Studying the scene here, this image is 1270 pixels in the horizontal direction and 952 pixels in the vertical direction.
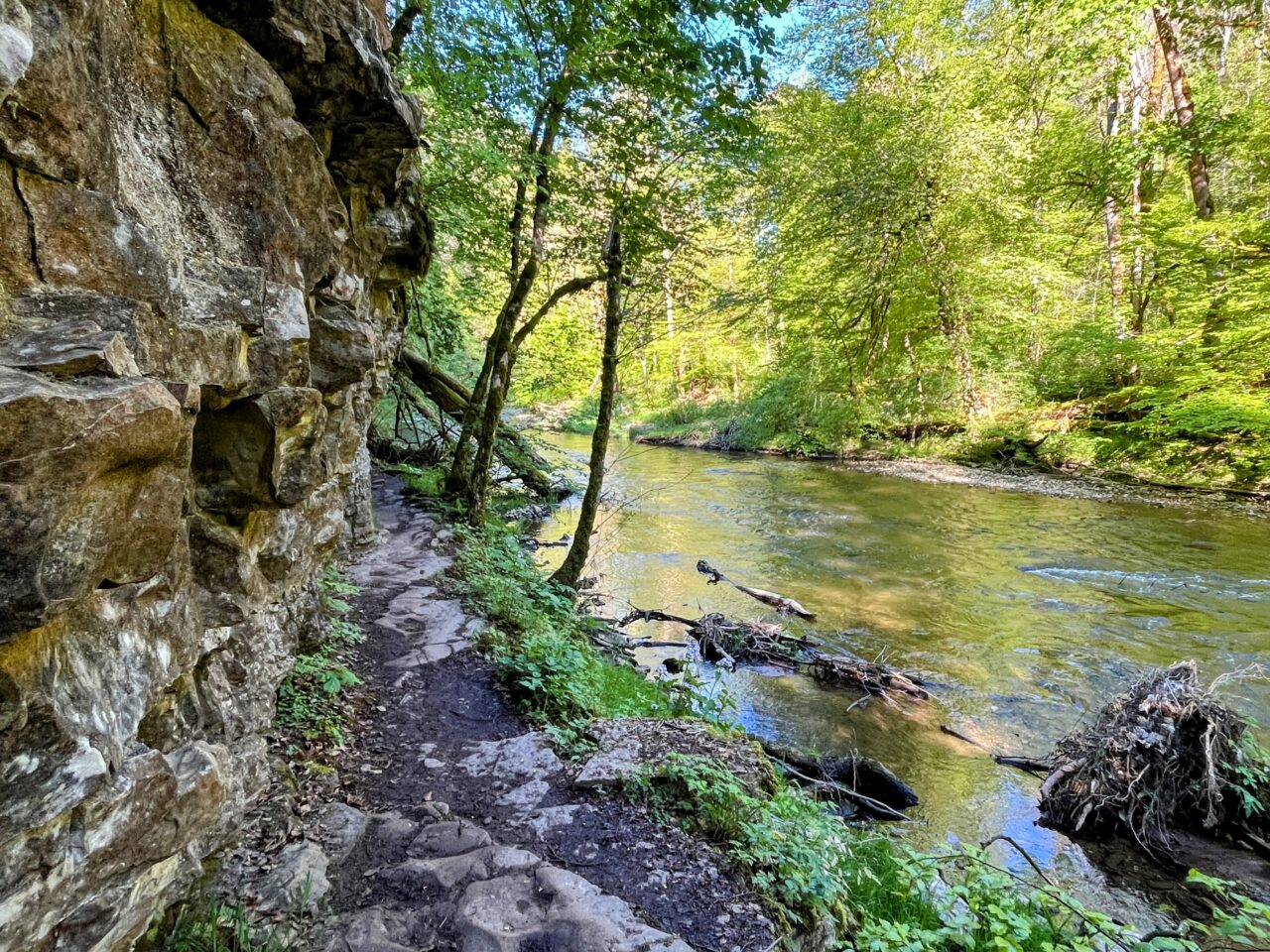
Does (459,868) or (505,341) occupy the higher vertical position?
(505,341)

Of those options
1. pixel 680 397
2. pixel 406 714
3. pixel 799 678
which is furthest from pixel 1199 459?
pixel 680 397

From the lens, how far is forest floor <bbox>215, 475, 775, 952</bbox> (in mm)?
2260

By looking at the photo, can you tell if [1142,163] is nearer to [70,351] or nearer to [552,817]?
[552,817]

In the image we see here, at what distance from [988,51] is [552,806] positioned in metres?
21.6

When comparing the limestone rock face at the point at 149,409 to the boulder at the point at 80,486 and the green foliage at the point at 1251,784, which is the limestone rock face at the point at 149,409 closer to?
the boulder at the point at 80,486

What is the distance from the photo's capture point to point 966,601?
8172 mm

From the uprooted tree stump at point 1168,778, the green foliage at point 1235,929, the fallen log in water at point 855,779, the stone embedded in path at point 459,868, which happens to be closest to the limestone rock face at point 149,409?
the stone embedded in path at point 459,868

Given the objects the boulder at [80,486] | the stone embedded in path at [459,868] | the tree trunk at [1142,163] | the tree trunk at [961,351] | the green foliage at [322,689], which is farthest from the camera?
the tree trunk at [961,351]

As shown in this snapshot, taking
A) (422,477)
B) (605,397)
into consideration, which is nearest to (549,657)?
(605,397)

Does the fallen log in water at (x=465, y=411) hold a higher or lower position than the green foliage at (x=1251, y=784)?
higher

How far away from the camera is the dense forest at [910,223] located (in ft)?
21.0

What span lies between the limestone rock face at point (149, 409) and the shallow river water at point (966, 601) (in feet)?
14.5

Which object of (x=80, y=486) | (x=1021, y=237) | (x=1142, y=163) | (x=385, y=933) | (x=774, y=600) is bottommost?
(x=774, y=600)

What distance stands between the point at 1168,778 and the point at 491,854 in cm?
469
